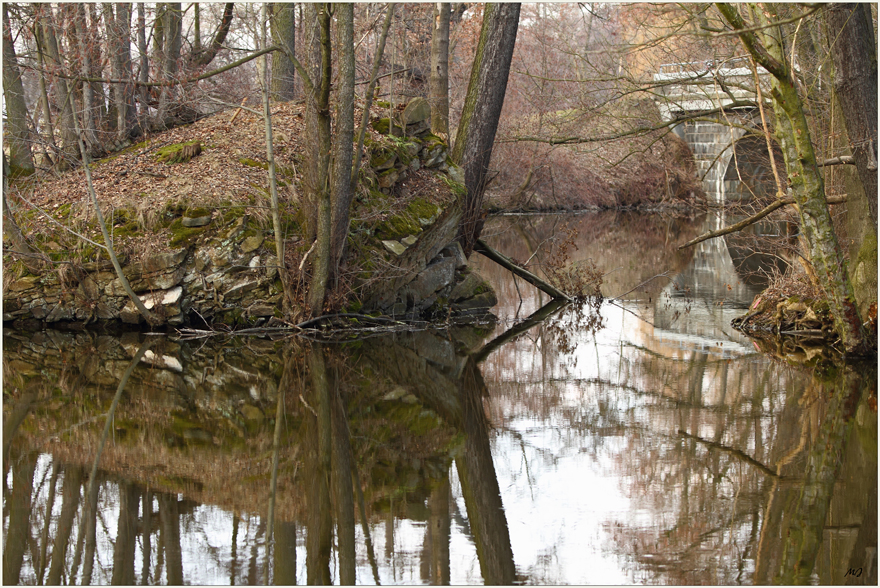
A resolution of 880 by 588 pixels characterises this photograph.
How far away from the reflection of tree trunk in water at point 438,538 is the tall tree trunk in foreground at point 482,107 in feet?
27.8

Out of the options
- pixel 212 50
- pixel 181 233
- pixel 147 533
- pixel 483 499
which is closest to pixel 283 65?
pixel 212 50

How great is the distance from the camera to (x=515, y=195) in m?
31.8

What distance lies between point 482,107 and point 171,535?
10318mm

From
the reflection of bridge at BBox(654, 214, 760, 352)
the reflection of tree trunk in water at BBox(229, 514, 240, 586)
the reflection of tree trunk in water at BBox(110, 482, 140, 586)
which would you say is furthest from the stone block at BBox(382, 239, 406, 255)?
the reflection of tree trunk in water at BBox(229, 514, 240, 586)

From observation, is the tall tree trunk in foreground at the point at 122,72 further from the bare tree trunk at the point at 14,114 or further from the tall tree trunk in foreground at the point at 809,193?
the tall tree trunk in foreground at the point at 809,193

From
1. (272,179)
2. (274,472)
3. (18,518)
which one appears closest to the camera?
(18,518)

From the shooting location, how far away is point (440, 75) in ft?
47.6

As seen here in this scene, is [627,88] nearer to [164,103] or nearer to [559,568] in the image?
[164,103]

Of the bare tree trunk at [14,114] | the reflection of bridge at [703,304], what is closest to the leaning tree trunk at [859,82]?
the reflection of bridge at [703,304]

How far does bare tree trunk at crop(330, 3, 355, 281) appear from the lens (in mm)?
10070

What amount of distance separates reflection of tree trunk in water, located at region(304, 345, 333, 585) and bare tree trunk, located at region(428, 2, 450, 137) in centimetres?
670

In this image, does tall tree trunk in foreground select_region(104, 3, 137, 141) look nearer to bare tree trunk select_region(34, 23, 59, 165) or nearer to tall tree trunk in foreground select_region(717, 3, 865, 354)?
bare tree trunk select_region(34, 23, 59, 165)

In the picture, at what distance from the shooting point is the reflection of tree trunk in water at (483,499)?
169 inches
